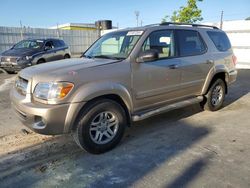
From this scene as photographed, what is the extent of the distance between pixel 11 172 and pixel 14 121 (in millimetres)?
2195

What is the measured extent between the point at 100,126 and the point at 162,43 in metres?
1.90

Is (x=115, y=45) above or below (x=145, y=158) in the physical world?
above

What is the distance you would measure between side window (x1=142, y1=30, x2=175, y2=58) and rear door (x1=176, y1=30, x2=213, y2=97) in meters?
0.20

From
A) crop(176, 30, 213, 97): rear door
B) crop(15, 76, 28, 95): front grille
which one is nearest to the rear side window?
crop(176, 30, 213, 97): rear door

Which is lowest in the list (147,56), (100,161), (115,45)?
(100,161)

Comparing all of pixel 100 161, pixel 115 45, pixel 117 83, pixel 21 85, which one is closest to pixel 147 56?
pixel 117 83

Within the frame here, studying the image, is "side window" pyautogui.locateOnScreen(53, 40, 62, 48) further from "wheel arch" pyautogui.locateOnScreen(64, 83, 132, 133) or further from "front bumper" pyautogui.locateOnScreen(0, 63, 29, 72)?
"wheel arch" pyautogui.locateOnScreen(64, 83, 132, 133)

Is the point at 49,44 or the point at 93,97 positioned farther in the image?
the point at 49,44

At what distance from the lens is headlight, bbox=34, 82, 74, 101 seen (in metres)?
3.42

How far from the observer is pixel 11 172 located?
11.2 ft

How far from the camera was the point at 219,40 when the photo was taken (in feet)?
19.6

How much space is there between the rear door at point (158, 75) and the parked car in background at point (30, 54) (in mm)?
7924

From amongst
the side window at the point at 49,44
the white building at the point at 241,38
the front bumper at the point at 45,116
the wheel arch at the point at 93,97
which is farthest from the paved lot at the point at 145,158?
the white building at the point at 241,38

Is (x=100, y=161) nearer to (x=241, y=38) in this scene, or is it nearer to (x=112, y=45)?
(x=112, y=45)
